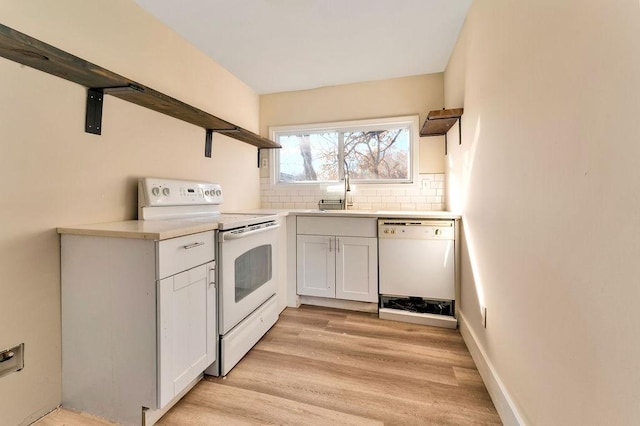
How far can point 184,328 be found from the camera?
140 centimetres

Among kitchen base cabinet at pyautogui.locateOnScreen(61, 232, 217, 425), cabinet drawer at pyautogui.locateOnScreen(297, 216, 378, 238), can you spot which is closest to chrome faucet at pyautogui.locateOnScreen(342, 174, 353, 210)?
cabinet drawer at pyautogui.locateOnScreen(297, 216, 378, 238)

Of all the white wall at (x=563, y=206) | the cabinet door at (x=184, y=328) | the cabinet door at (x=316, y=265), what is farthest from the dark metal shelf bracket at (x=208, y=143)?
the white wall at (x=563, y=206)

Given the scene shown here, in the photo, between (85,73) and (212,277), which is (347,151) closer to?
(212,277)

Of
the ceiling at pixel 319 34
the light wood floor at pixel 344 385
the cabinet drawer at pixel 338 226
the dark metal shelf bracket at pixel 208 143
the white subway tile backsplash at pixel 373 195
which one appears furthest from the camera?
the white subway tile backsplash at pixel 373 195

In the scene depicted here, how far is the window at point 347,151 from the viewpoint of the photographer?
3008 mm

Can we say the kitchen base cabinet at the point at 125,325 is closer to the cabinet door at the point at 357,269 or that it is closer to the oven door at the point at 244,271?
the oven door at the point at 244,271

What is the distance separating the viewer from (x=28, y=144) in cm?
124

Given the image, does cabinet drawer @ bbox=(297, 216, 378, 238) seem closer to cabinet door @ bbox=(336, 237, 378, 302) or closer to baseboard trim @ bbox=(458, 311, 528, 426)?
cabinet door @ bbox=(336, 237, 378, 302)

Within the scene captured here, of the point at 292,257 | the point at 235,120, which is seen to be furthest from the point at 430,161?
the point at 235,120

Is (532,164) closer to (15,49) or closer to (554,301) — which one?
(554,301)

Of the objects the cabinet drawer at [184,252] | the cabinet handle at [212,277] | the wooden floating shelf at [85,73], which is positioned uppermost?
the wooden floating shelf at [85,73]

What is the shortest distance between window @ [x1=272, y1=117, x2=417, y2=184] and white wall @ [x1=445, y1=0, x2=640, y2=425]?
1412 mm

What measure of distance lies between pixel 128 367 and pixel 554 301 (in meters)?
1.76

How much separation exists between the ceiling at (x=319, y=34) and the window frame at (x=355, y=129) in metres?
0.45
